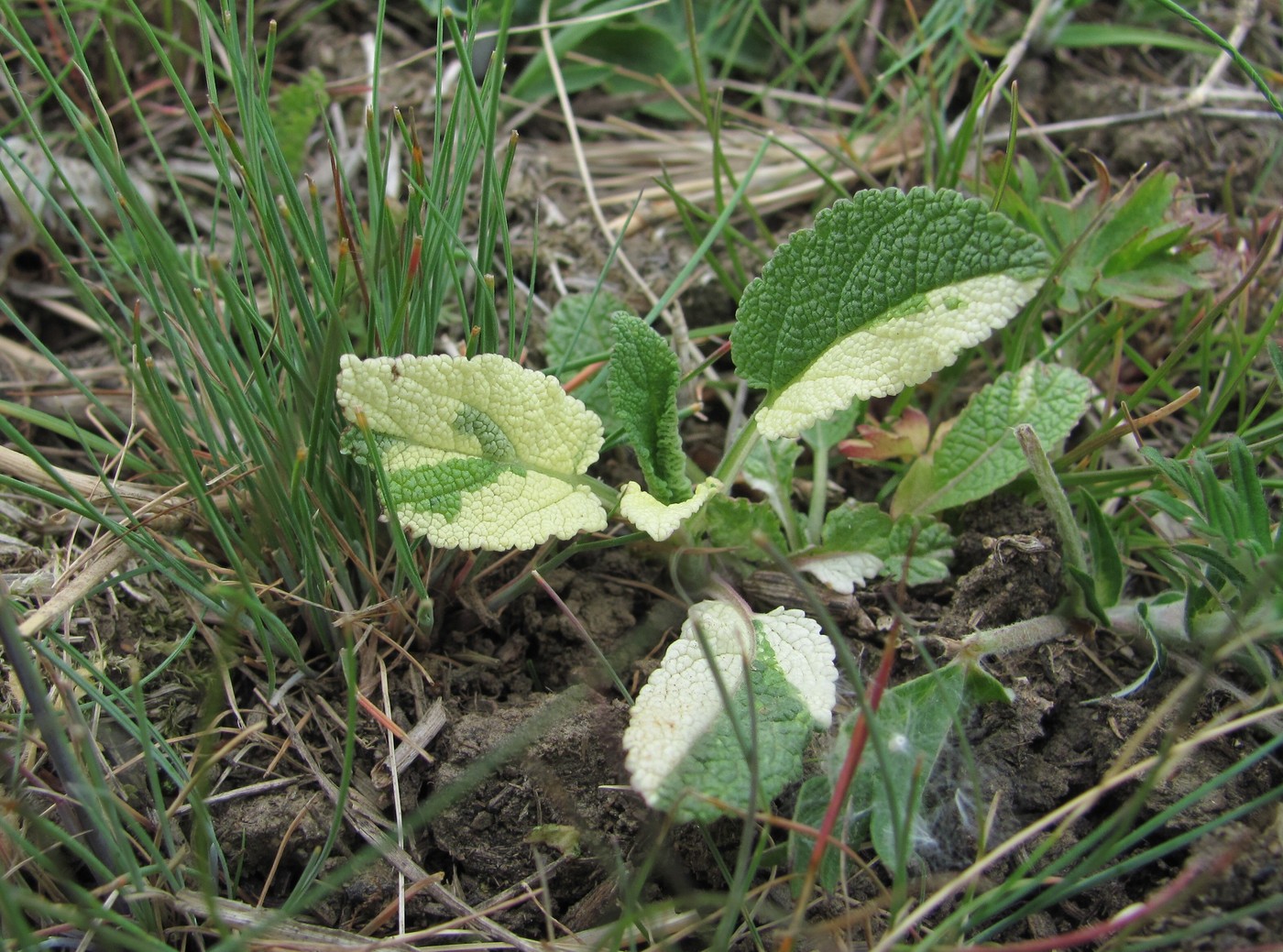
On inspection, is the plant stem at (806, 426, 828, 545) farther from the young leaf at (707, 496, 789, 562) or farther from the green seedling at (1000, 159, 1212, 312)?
the green seedling at (1000, 159, 1212, 312)

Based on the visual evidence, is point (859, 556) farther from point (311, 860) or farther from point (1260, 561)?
point (311, 860)

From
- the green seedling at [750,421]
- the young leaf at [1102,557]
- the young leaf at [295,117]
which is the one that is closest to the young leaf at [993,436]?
the green seedling at [750,421]

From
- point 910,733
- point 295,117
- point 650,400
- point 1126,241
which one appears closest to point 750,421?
point 650,400

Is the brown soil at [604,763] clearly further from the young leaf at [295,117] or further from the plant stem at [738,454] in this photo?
the young leaf at [295,117]

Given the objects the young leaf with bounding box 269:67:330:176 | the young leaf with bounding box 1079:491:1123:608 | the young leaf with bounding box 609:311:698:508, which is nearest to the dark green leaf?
the young leaf with bounding box 609:311:698:508

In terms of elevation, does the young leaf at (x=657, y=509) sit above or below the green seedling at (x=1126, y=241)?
below
